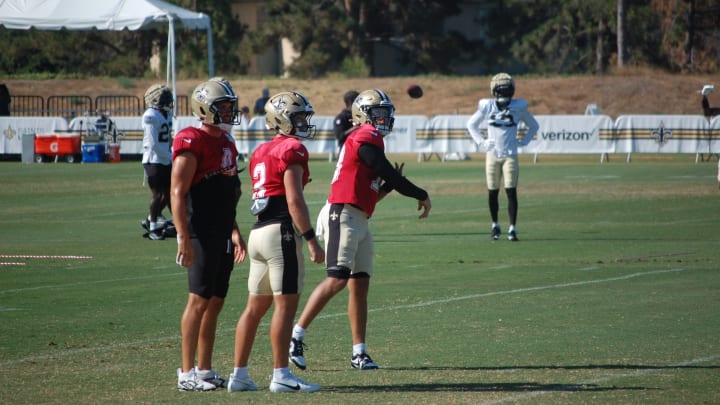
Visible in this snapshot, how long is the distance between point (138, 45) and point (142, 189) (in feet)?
142

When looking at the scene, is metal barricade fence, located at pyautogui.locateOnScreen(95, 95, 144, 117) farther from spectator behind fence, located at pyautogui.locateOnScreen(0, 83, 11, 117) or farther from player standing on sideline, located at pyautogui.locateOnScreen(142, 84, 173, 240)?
player standing on sideline, located at pyautogui.locateOnScreen(142, 84, 173, 240)

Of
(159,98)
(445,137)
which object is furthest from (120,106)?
(159,98)

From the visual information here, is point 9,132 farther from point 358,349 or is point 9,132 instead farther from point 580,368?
point 580,368

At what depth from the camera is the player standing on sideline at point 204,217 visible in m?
7.61

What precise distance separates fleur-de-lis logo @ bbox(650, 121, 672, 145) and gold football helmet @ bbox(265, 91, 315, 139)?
101ft

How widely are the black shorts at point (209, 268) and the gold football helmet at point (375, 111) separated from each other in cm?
170

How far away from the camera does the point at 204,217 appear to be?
7.71 m

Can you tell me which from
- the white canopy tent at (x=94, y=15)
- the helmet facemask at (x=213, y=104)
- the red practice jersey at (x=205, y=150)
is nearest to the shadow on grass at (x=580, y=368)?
the red practice jersey at (x=205, y=150)

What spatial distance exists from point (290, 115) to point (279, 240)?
85 centimetres

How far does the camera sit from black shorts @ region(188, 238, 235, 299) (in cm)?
763

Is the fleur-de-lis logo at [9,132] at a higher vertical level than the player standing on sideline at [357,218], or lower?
higher

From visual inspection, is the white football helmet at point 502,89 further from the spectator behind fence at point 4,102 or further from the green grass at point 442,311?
the spectator behind fence at point 4,102

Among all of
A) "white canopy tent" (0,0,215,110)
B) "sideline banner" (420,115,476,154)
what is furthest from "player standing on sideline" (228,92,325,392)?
"sideline banner" (420,115,476,154)

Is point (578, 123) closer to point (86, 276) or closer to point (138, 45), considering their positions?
point (86, 276)
